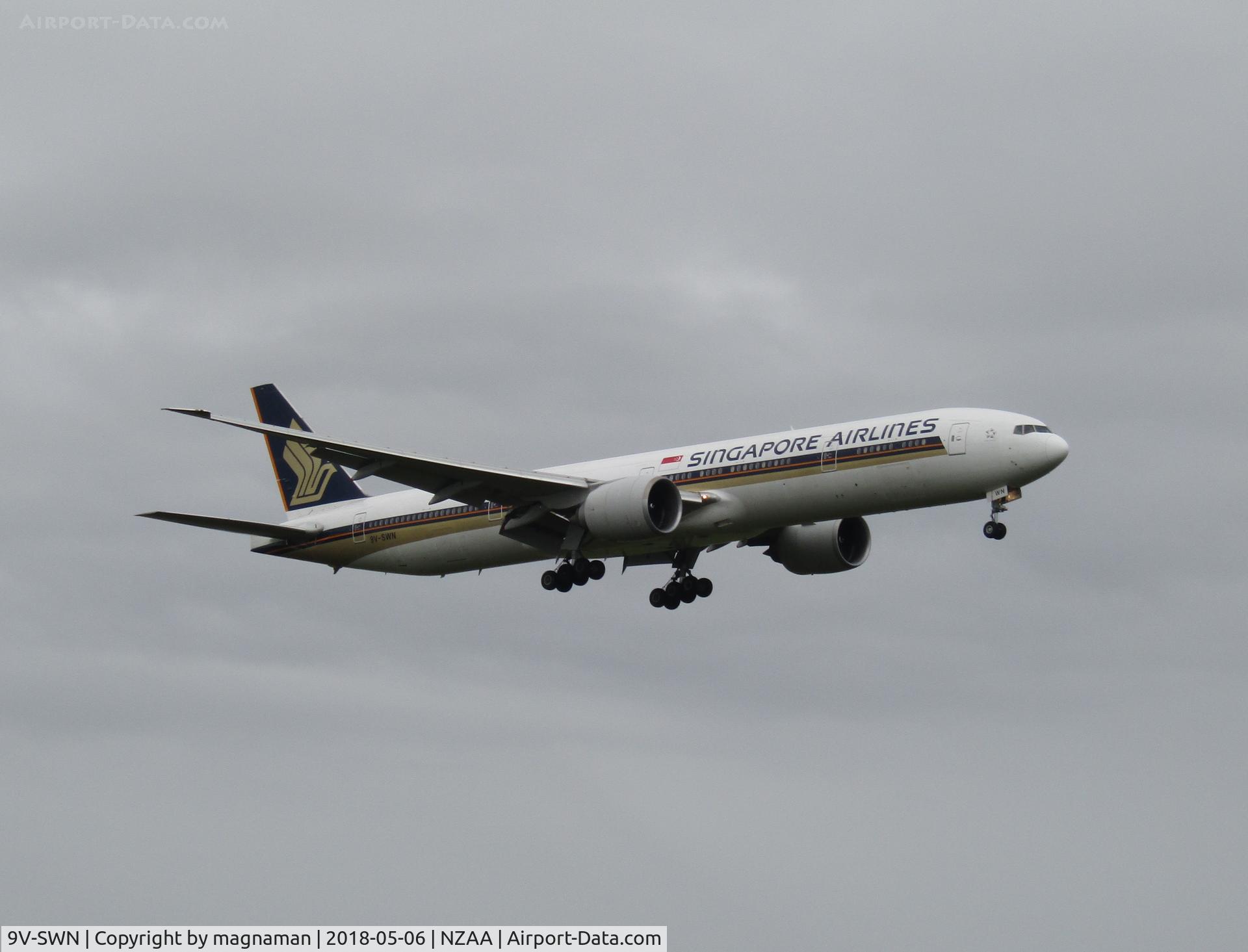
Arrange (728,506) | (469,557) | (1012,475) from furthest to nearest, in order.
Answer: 1. (469,557)
2. (728,506)
3. (1012,475)

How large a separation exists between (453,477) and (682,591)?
9148 mm

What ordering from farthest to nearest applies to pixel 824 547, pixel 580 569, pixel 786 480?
1. pixel 824 547
2. pixel 580 569
3. pixel 786 480

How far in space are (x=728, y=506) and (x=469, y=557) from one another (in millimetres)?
9894

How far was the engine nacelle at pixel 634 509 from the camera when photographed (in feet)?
157

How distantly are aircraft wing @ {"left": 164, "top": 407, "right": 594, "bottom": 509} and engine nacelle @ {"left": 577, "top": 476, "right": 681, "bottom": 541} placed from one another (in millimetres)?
1414

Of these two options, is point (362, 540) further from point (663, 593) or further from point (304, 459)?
point (663, 593)

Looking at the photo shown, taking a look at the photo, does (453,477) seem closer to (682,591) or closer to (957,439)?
(682,591)

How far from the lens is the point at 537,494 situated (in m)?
50.2

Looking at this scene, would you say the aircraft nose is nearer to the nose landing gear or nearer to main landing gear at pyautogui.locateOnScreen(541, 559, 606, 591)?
the nose landing gear

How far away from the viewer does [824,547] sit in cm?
5409

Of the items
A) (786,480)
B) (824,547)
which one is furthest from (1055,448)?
(824,547)

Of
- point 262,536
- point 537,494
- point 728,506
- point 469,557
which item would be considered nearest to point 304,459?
point 262,536

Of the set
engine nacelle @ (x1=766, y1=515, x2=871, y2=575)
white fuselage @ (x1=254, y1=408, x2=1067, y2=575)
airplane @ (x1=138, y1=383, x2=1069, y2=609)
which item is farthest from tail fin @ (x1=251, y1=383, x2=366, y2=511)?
engine nacelle @ (x1=766, y1=515, x2=871, y2=575)

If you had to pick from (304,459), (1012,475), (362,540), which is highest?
(304,459)
